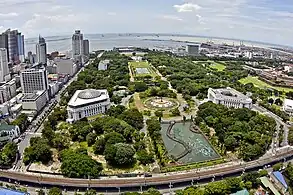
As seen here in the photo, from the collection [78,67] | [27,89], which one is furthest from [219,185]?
[78,67]

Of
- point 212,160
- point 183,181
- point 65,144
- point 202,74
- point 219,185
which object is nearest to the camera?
point 219,185

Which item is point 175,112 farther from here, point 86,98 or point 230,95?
point 86,98

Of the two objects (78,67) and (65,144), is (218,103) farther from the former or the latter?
(78,67)

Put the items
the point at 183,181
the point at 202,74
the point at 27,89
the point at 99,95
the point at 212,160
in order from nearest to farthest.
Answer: the point at 183,181 → the point at 212,160 → the point at 99,95 → the point at 27,89 → the point at 202,74

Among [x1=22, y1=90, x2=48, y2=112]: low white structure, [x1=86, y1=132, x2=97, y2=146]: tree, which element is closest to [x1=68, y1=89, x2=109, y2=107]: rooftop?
[x1=22, y1=90, x2=48, y2=112]: low white structure

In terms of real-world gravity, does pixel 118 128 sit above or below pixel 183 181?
above

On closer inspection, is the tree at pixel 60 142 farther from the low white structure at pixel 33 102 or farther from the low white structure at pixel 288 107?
the low white structure at pixel 288 107

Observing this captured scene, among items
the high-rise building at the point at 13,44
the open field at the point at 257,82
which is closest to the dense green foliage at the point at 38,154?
the high-rise building at the point at 13,44

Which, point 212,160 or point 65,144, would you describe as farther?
point 65,144
